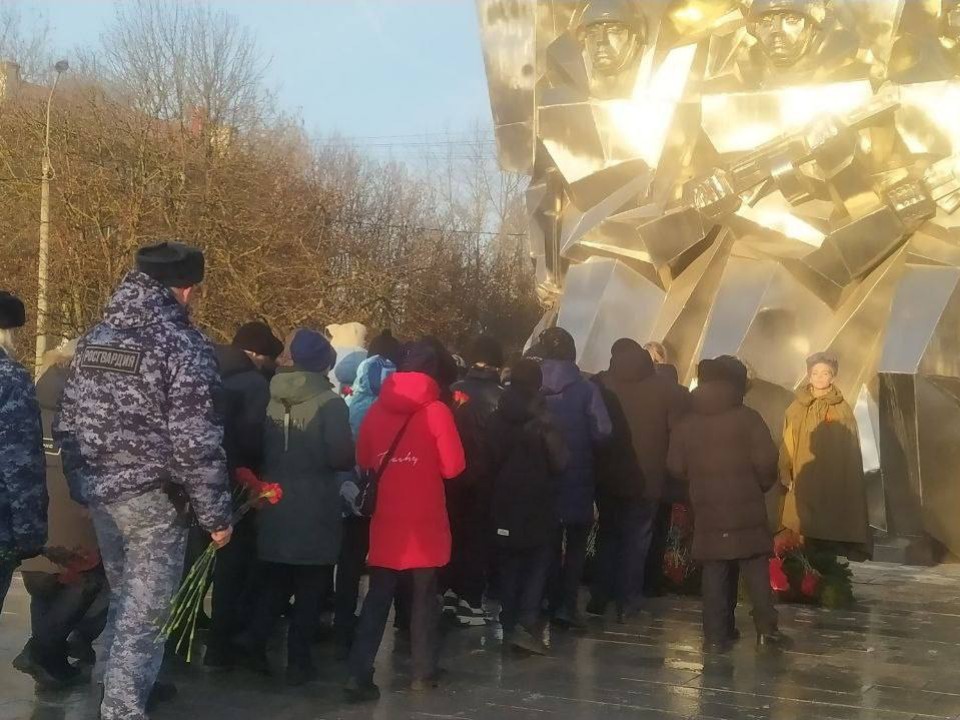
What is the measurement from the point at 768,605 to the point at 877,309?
4.20 metres

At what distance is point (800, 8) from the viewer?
1083 cm

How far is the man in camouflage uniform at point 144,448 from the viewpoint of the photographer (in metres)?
4.96

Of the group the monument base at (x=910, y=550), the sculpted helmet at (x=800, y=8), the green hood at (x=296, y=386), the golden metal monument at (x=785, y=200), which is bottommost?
the monument base at (x=910, y=550)

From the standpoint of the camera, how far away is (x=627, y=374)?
8.41 m

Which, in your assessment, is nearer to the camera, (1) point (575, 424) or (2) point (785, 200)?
(1) point (575, 424)

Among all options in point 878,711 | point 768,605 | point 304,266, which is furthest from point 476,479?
point 304,266

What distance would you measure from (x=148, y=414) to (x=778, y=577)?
511 centimetres

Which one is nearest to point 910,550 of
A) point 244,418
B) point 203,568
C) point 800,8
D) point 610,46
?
point 800,8

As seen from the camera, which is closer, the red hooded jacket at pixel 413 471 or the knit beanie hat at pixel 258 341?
the red hooded jacket at pixel 413 471

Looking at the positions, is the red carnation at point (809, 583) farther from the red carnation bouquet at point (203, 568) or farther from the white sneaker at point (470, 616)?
the red carnation bouquet at point (203, 568)

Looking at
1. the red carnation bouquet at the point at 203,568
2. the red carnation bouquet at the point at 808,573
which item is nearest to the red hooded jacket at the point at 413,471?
the red carnation bouquet at the point at 203,568

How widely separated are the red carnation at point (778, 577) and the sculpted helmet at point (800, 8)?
4.74 m

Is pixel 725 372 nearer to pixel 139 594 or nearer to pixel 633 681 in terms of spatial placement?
pixel 633 681

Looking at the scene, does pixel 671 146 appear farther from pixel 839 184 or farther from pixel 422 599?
pixel 422 599
